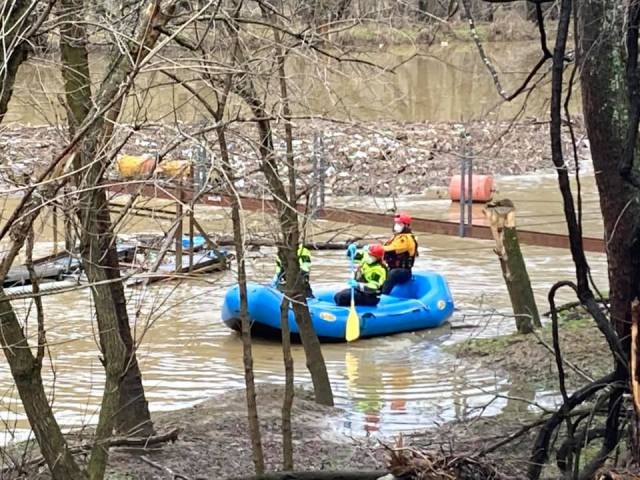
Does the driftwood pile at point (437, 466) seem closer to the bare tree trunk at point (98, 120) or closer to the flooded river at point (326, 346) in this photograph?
the bare tree trunk at point (98, 120)

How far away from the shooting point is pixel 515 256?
11.5 m

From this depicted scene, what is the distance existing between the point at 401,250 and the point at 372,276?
2.44 feet

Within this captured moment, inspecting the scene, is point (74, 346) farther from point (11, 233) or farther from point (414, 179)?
point (414, 179)

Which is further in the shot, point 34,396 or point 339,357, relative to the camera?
point 339,357

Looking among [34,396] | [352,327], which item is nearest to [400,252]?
[352,327]

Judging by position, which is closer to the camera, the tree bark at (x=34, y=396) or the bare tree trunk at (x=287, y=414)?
the tree bark at (x=34, y=396)

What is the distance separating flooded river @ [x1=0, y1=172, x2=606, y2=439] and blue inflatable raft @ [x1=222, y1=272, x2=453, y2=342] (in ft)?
0.56

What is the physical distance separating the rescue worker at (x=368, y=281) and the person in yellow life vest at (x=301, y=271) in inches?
20.3

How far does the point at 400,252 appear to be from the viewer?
46.9 ft

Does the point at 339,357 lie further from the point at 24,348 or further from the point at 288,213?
the point at 24,348

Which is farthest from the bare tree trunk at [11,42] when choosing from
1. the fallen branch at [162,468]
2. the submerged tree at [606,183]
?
the fallen branch at [162,468]

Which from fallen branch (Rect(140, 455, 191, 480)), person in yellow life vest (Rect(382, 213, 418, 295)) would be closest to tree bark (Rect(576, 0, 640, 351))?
fallen branch (Rect(140, 455, 191, 480))

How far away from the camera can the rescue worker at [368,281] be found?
44.9 ft

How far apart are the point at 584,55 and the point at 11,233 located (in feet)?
9.28
